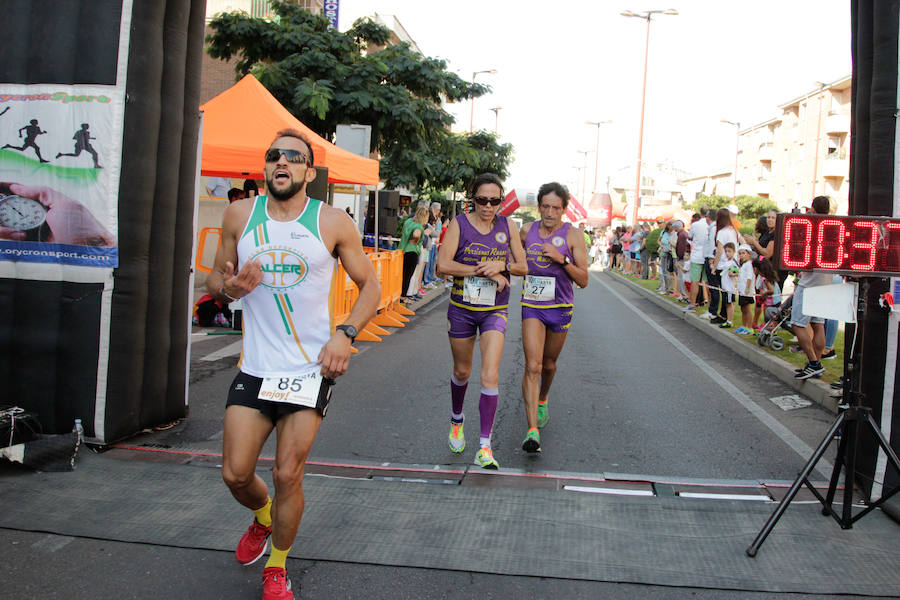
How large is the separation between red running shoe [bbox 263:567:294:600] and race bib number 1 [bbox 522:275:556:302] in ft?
10.4

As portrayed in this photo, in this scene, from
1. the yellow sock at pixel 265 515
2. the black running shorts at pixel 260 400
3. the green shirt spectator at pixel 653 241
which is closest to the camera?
the black running shorts at pixel 260 400

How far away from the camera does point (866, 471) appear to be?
5.03 m

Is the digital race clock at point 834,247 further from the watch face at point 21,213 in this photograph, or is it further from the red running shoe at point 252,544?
the watch face at point 21,213

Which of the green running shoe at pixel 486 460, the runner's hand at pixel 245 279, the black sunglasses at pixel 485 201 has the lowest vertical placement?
the green running shoe at pixel 486 460

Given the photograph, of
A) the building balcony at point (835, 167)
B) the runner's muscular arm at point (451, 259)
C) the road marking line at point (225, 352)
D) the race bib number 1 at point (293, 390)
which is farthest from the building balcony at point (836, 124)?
the race bib number 1 at point (293, 390)

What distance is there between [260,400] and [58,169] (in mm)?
2953

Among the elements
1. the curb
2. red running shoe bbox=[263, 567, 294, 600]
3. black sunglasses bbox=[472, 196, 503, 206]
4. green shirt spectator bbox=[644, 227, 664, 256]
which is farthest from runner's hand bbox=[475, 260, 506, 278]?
green shirt spectator bbox=[644, 227, 664, 256]

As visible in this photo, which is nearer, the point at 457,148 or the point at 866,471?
the point at 866,471

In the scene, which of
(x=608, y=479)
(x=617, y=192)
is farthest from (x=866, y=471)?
(x=617, y=192)

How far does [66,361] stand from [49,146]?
1455 millimetres

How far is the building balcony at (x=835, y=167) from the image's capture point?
6249cm

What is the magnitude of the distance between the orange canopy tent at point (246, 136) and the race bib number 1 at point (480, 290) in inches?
237

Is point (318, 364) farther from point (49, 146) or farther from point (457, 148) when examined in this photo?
point (457, 148)

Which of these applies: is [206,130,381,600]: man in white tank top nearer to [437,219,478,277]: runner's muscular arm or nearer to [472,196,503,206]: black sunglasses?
[437,219,478,277]: runner's muscular arm
